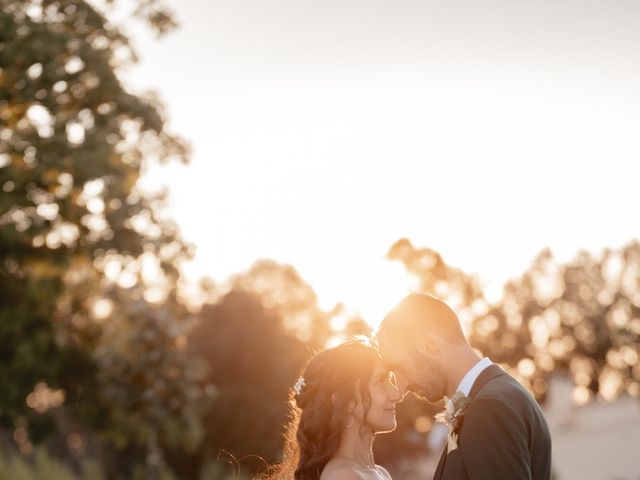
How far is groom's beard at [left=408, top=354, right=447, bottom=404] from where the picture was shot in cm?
559

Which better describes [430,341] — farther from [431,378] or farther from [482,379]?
[482,379]

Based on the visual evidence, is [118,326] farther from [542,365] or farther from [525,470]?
[542,365]

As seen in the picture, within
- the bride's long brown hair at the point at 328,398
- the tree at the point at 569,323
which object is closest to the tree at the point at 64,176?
the bride's long brown hair at the point at 328,398

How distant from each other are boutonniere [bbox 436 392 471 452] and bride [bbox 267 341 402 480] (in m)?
0.46

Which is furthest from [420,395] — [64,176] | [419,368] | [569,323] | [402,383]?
[569,323]

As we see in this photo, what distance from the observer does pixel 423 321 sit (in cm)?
560

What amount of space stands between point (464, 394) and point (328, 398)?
878 millimetres

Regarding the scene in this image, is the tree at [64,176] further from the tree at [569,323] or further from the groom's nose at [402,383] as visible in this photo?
the tree at [569,323]

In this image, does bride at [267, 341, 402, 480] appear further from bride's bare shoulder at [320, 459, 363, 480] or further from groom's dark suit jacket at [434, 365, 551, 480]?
groom's dark suit jacket at [434, 365, 551, 480]

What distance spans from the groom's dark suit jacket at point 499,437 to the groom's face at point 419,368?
10.1 inches

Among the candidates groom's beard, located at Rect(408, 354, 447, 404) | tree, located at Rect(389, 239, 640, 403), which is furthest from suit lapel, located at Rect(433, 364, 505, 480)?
tree, located at Rect(389, 239, 640, 403)

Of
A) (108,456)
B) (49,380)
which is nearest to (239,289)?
(108,456)

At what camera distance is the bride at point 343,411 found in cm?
581

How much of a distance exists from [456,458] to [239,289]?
3204 cm
